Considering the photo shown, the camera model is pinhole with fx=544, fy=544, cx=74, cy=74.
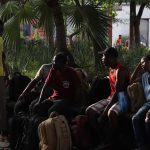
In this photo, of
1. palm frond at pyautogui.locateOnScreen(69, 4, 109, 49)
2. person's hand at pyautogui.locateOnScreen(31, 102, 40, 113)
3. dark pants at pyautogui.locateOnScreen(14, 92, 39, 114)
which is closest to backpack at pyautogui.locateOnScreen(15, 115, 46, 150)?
person's hand at pyautogui.locateOnScreen(31, 102, 40, 113)

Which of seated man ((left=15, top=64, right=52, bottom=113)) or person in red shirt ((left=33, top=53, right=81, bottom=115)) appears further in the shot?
seated man ((left=15, top=64, right=52, bottom=113))

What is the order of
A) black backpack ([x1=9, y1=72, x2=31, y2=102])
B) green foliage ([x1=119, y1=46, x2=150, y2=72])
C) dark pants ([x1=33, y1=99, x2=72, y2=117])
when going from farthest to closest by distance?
green foliage ([x1=119, y1=46, x2=150, y2=72]), black backpack ([x1=9, y1=72, x2=31, y2=102]), dark pants ([x1=33, y1=99, x2=72, y2=117])

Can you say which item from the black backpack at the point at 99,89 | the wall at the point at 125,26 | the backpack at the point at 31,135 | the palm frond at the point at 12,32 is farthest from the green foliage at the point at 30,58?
the wall at the point at 125,26

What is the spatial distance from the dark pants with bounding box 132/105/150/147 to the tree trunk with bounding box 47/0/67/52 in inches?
136

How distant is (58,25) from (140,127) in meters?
3.85

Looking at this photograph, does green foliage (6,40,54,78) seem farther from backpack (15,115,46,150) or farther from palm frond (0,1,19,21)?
backpack (15,115,46,150)

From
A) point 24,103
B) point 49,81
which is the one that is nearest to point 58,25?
point 24,103

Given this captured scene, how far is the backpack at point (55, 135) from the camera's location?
658cm

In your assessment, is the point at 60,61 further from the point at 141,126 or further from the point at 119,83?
the point at 141,126

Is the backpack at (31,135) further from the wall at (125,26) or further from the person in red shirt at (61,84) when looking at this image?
the wall at (125,26)

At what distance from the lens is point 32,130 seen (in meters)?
7.05

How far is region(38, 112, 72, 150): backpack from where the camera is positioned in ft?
21.6

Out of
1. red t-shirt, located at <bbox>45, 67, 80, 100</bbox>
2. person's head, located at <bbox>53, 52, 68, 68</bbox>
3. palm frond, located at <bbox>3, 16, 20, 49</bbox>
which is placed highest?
palm frond, located at <bbox>3, 16, 20, 49</bbox>

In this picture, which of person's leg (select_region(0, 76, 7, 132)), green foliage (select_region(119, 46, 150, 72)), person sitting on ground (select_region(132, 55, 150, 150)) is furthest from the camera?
green foliage (select_region(119, 46, 150, 72))
